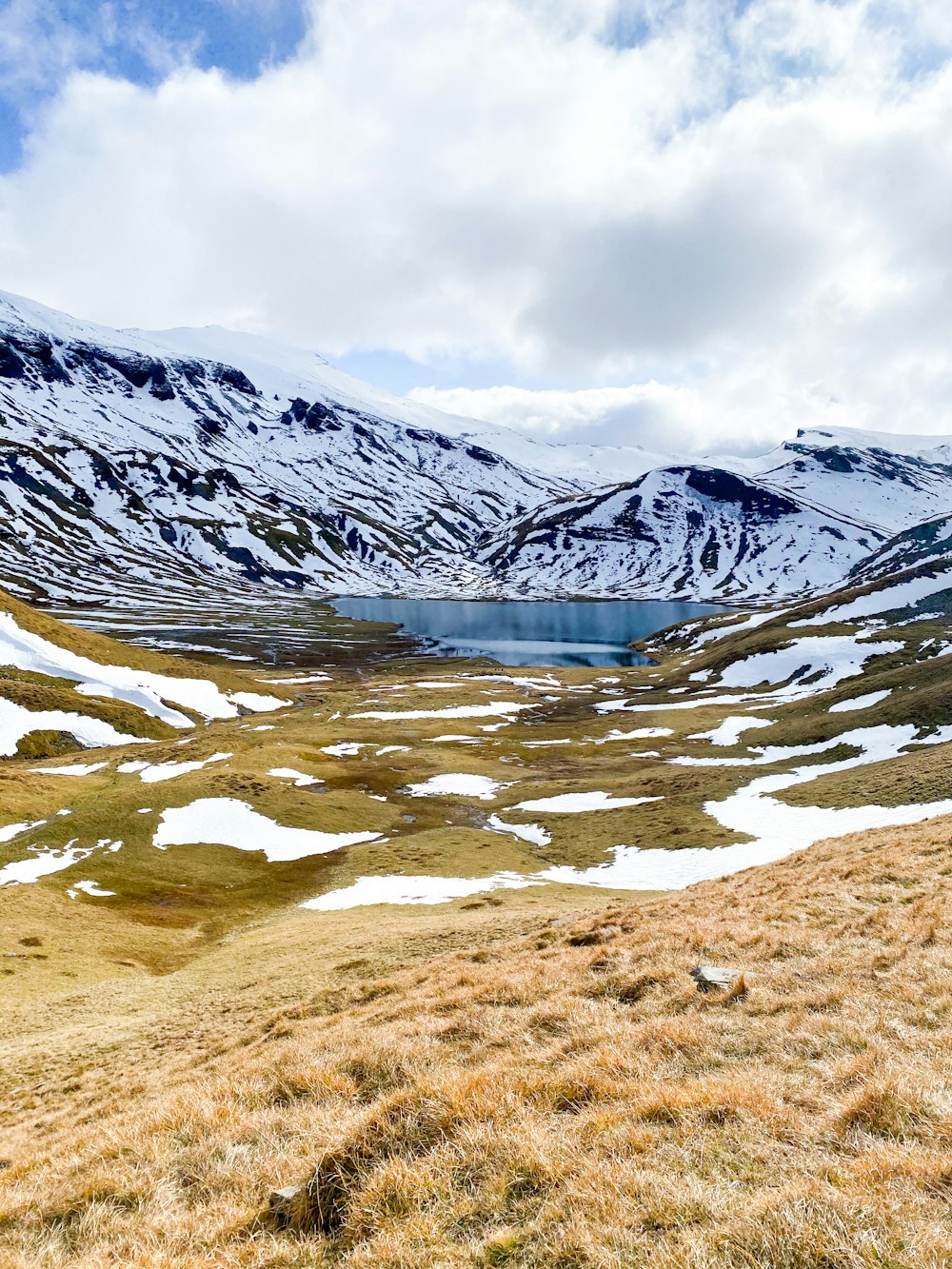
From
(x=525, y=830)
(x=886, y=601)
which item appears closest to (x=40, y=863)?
(x=525, y=830)

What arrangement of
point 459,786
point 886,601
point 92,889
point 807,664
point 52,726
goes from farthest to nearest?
point 886,601
point 807,664
point 52,726
point 459,786
point 92,889

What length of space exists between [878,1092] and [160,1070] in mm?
15501

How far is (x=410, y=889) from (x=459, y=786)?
Answer: 25.0m

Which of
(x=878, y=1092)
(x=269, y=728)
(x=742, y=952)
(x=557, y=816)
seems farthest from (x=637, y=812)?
(x=269, y=728)

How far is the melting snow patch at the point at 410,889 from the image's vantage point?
35812mm

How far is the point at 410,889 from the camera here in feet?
123

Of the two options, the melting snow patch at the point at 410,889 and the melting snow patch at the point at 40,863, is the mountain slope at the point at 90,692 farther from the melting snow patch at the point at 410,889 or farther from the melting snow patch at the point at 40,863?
the melting snow patch at the point at 410,889

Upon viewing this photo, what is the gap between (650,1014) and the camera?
10562 millimetres

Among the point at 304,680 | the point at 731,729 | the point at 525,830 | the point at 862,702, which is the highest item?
the point at 862,702

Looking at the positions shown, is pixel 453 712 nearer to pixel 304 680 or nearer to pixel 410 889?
pixel 304 680

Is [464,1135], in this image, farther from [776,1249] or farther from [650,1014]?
[650,1014]

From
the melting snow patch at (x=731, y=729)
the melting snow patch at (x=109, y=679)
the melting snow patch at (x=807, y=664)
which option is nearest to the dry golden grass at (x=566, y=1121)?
the melting snow patch at (x=731, y=729)

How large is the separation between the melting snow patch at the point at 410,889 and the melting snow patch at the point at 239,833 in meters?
8.43

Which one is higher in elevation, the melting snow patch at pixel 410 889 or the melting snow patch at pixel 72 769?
the melting snow patch at pixel 72 769
